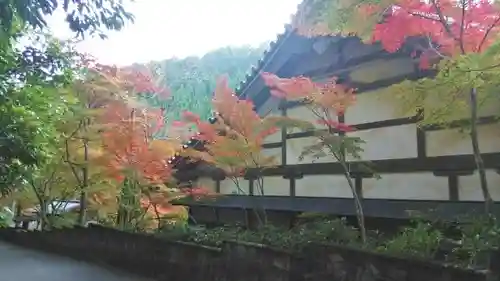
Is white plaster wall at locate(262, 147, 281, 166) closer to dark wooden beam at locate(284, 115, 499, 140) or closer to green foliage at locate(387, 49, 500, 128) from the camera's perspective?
dark wooden beam at locate(284, 115, 499, 140)

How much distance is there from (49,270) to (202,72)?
19.0 metres

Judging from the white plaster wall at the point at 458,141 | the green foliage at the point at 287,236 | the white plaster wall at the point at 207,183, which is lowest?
the green foliage at the point at 287,236

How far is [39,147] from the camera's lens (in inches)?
274

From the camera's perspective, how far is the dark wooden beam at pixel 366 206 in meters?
6.43

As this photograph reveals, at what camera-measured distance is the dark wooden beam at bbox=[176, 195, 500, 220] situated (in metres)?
6.43

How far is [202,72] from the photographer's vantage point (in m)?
27.1

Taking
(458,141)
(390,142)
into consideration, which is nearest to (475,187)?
(458,141)

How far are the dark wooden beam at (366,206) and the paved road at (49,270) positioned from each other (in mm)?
2999

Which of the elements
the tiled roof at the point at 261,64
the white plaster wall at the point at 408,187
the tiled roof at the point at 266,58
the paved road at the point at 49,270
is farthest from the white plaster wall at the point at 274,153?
the paved road at the point at 49,270

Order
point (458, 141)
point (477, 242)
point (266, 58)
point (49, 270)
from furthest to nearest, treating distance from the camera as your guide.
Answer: point (266, 58) < point (49, 270) < point (458, 141) < point (477, 242)

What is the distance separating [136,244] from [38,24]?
565 cm

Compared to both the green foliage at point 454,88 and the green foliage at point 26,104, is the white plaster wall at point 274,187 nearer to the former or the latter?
the green foliage at point 454,88

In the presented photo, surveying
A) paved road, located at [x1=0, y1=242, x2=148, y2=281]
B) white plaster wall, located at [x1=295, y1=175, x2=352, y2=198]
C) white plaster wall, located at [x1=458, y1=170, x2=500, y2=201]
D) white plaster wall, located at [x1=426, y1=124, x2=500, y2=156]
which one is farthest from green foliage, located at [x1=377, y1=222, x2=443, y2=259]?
→ paved road, located at [x1=0, y1=242, x2=148, y2=281]

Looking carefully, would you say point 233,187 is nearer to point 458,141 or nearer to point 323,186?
point 323,186
